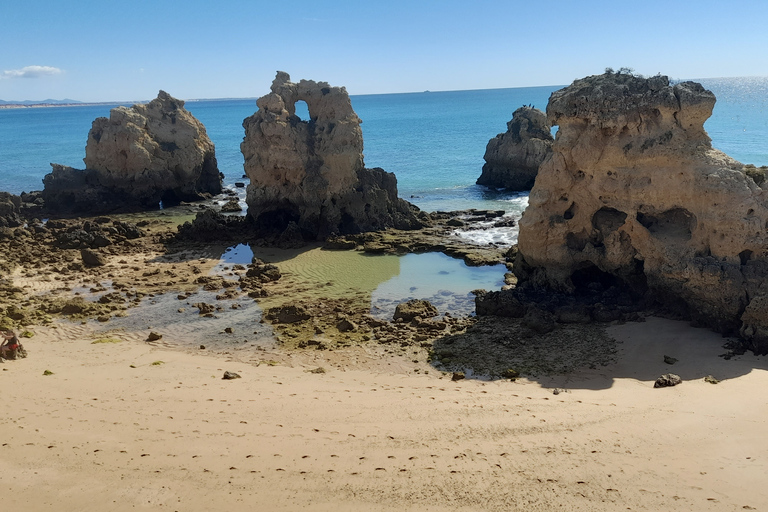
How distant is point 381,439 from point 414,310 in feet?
24.8

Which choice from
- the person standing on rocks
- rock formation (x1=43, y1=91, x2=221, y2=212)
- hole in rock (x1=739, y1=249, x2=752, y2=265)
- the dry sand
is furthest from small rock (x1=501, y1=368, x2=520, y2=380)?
rock formation (x1=43, y1=91, x2=221, y2=212)

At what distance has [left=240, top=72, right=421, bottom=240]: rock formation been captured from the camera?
24797mm

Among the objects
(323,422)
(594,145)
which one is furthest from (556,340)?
(323,422)

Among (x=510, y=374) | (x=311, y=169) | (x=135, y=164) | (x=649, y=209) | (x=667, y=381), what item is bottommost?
(x=510, y=374)

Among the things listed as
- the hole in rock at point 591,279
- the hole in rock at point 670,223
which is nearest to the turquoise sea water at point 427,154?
the hole in rock at point 591,279

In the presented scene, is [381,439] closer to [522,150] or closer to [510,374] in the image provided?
[510,374]

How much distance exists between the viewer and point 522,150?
3622cm

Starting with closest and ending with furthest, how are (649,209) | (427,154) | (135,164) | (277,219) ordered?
(649,209), (277,219), (135,164), (427,154)

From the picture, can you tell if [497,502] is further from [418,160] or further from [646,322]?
[418,160]

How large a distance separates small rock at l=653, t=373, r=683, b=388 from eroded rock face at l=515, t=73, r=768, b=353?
95.0 inches

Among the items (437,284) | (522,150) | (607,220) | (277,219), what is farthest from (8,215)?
(522,150)

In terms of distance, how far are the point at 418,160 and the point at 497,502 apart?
4904cm

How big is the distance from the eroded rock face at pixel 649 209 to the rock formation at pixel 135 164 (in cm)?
2214

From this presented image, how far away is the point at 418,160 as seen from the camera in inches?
2156
